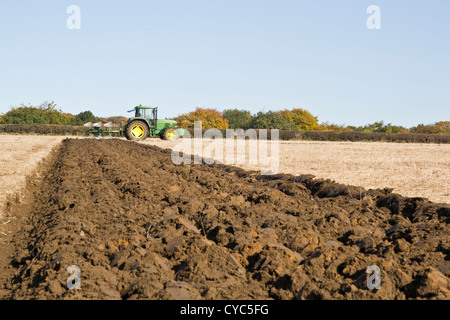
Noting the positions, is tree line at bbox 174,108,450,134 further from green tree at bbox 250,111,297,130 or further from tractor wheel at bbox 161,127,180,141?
tractor wheel at bbox 161,127,180,141

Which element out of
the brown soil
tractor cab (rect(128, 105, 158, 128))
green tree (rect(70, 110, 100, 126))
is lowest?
the brown soil

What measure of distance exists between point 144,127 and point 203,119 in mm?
29383

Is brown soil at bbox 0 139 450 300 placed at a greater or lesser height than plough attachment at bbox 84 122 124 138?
lesser

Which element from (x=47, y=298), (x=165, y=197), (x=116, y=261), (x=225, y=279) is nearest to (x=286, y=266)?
(x=225, y=279)

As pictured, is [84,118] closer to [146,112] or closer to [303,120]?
[303,120]

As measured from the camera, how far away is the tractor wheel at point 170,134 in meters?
26.0

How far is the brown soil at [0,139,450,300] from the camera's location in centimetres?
353

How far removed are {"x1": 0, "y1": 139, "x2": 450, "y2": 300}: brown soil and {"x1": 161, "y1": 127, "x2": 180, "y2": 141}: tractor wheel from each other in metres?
18.3
